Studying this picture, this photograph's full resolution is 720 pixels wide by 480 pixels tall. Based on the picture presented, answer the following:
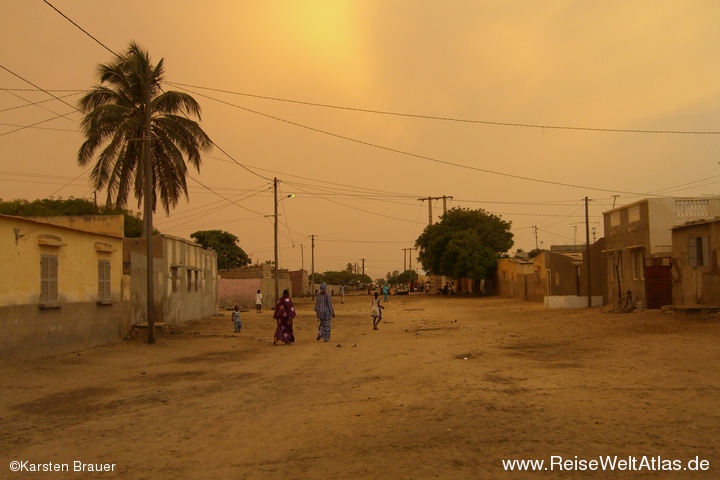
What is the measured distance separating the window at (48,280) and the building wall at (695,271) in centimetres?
1997

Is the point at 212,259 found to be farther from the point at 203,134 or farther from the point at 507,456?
the point at 507,456

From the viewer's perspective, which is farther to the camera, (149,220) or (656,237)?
(656,237)

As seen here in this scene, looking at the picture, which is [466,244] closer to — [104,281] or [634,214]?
[634,214]

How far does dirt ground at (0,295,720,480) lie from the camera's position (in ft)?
21.8

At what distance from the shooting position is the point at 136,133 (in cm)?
2864

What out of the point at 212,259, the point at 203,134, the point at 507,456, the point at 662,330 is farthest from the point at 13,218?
the point at 212,259

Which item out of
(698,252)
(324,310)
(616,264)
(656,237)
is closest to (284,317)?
(324,310)

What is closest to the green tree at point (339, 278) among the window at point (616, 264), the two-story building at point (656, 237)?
the window at point (616, 264)

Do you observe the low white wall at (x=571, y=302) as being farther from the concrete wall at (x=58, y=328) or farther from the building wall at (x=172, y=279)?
the concrete wall at (x=58, y=328)

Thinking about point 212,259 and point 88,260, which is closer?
point 88,260

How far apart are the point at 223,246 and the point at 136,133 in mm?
55520

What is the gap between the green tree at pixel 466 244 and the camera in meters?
64.2

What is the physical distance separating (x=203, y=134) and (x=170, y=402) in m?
20.3

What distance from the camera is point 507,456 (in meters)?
6.66
